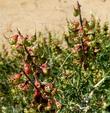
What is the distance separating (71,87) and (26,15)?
2208 mm

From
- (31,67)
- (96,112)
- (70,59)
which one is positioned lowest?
(96,112)

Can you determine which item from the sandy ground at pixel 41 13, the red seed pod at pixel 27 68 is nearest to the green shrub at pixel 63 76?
the red seed pod at pixel 27 68

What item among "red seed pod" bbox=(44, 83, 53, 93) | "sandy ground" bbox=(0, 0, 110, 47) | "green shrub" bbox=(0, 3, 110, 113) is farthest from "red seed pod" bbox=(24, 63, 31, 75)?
"sandy ground" bbox=(0, 0, 110, 47)

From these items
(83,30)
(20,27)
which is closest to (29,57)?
(83,30)

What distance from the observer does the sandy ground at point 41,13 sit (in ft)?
15.8

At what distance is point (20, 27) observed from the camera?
4840 millimetres

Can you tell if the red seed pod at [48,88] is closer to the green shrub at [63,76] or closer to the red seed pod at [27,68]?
the green shrub at [63,76]

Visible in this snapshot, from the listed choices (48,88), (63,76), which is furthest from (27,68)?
(63,76)

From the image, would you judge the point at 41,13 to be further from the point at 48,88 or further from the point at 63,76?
the point at 48,88

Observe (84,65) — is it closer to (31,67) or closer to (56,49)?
(56,49)

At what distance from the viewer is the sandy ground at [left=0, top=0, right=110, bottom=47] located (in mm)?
4820

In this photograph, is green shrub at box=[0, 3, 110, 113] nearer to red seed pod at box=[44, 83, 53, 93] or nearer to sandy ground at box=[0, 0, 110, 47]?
red seed pod at box=[44, 83, 53, 93]

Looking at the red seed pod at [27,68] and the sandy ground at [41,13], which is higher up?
the red seed pod at [27,68]

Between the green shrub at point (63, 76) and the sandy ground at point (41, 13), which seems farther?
the sandy ground at point (41, 13)
